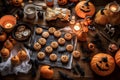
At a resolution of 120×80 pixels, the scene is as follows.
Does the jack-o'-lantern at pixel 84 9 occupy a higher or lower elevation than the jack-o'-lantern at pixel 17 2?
lower

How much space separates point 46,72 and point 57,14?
20.8 inches

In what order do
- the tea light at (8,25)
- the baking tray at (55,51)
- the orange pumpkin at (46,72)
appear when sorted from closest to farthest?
the orange pumpkin at (46,72) → the baking tray at (55,51) → the tea light at (8,25)

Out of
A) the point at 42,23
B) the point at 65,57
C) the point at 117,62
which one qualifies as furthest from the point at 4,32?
the point at 117,62

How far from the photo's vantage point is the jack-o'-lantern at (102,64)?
2.07 m

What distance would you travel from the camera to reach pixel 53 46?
222 centimetres

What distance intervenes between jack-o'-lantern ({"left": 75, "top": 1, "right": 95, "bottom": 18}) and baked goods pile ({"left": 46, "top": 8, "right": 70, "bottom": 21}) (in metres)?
0.09

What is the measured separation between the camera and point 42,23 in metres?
2.35

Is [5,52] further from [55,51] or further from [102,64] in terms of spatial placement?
[102,64]

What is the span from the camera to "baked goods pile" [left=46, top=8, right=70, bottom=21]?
2311mm

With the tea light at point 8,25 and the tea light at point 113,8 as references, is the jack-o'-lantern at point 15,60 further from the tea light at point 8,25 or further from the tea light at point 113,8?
the tea light at point 113,8

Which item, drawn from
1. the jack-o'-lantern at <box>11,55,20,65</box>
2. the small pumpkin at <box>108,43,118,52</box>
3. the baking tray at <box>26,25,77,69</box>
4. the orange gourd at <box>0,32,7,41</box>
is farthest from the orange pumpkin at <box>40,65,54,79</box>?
the small pumpkin at <box>108,43,118,52</box>

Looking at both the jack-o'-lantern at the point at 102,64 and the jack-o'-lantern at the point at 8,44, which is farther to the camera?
the jack-o'-lantern at the point at 8,44

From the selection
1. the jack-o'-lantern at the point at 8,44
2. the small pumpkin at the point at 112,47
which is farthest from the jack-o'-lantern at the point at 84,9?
the jack-o'-lantern at the point at 8,44

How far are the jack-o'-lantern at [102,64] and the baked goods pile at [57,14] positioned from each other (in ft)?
1.43
